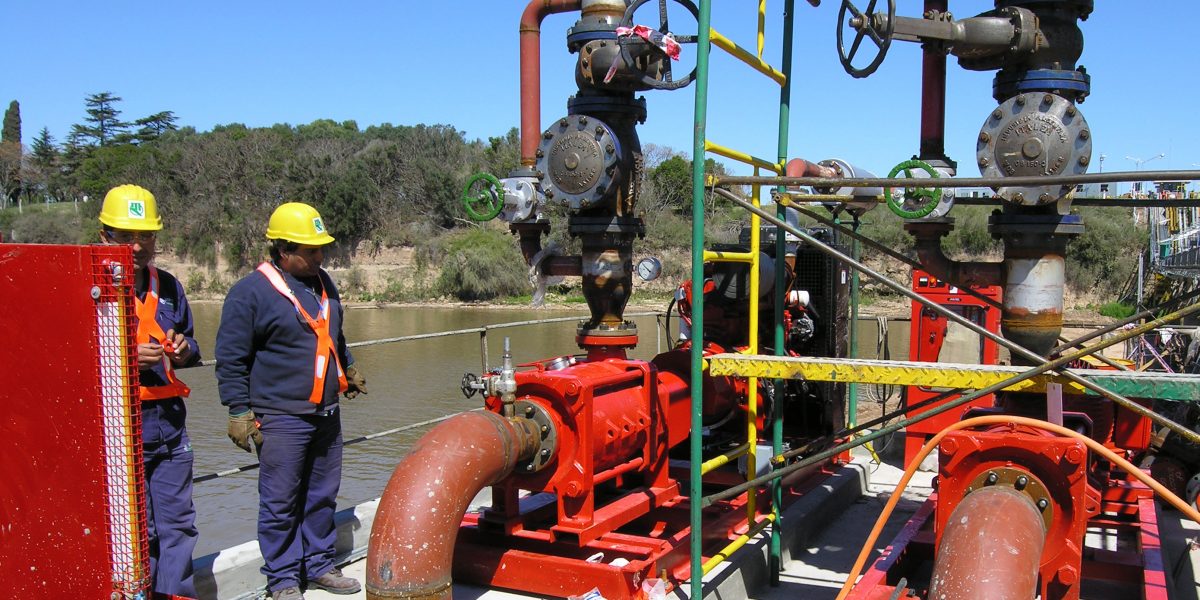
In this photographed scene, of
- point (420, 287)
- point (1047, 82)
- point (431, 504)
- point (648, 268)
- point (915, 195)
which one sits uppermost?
point (1047, 82)

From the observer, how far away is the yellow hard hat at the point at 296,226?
407 centimetres

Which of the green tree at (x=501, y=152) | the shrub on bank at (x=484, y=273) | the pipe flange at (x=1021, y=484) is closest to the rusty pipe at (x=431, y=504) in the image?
the pipe flange at (x=1021, y=484)

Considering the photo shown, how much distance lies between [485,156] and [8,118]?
1699 inches

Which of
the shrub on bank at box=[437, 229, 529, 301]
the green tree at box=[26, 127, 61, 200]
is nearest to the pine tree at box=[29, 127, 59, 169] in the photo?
the green tree at box=[26, 127, 61, 200]

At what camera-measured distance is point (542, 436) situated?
13.6 ft

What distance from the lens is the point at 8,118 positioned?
69.5 metres

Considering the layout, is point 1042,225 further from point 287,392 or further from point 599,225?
point 287,392

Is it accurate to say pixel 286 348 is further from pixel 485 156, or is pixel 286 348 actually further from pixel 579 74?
pixel 485 156

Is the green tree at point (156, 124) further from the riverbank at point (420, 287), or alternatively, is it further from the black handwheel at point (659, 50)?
the black handwheel at point (659, 50)

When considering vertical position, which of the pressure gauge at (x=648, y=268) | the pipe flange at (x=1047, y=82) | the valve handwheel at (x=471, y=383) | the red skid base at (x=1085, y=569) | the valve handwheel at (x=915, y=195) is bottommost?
the red skid base at (x=1085, y=569)

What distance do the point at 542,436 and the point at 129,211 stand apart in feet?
6.18

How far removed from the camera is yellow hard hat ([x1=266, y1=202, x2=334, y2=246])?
4066 millimetres

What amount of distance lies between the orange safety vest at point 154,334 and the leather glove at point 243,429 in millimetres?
219

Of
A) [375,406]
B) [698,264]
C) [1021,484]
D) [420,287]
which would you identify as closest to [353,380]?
[698,264]
